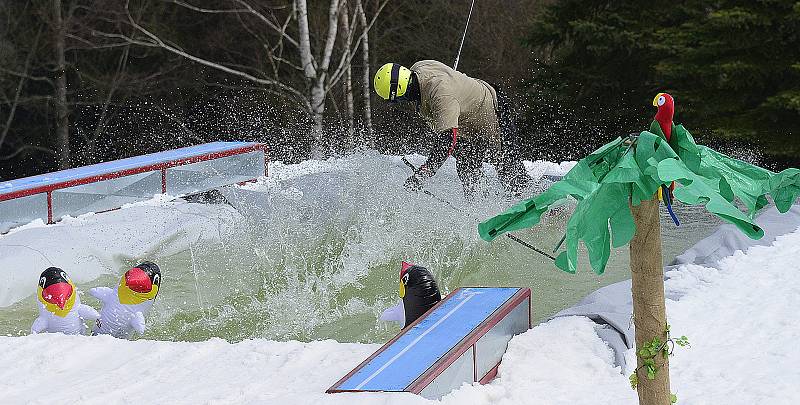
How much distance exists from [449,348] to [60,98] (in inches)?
525

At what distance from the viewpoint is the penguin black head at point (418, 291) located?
13.9 feet

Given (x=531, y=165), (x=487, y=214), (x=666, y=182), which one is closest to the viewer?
(x=666, y=182)

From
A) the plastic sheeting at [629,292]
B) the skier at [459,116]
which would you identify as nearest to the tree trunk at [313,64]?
the skier at [459,116]

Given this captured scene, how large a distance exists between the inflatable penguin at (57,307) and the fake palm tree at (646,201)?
9.47 ft

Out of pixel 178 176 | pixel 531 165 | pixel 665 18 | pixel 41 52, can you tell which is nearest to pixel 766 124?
pixel 665 18

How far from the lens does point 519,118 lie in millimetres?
15062

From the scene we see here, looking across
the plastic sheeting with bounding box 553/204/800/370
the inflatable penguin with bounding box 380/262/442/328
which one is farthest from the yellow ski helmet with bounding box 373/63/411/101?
the inflatable penguin with bounding box 380/262/442/328

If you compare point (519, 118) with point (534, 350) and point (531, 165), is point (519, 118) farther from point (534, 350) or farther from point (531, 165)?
point (534, 350)

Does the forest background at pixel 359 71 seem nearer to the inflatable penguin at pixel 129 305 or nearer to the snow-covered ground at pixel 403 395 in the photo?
the inflatable penguin at pixel 129 305

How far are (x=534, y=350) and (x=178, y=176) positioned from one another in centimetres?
601

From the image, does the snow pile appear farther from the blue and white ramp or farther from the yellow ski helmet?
the blue and white ramp

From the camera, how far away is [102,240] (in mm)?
6836

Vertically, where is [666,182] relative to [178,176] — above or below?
above

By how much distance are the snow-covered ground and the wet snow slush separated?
947 mm
